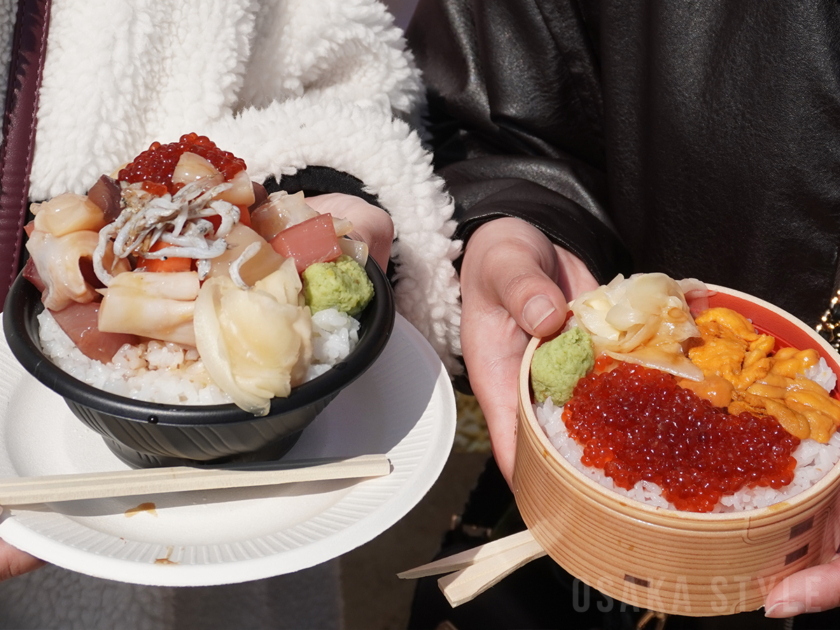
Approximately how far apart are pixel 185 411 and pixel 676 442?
0.87 m

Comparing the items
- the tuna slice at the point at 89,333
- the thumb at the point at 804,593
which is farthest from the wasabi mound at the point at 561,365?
the tuna slice at the point at 89,333

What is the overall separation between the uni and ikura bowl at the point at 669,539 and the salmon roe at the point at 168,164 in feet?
2.53

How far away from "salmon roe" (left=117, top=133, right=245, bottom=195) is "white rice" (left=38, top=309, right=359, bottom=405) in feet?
1.08

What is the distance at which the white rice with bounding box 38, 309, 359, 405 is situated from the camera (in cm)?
117

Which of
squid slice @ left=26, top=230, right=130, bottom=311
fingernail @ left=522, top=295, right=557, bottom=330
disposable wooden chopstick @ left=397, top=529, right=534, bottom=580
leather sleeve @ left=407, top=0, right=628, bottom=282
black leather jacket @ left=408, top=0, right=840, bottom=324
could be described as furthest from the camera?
leather sleeve @ left=407, top=0, right=628, bottom=282

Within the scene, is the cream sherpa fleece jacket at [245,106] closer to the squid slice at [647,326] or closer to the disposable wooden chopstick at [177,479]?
the squid slice at [647,326]

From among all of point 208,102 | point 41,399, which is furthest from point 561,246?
point 41,399

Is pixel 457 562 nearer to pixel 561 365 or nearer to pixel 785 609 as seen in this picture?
pixel 561 365

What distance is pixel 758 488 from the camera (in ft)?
3.96

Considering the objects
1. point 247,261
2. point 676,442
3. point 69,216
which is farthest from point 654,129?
point 69,216

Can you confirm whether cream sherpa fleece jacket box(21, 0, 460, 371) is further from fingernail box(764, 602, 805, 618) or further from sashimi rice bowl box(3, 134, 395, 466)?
fingernail box(764, 602, 805, 618)

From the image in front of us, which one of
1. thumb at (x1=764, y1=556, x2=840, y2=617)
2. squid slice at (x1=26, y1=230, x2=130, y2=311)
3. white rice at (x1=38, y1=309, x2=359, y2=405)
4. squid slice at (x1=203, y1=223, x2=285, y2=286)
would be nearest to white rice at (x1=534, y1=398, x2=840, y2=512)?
thumb at (x1=764, y1=556, x2=840, y2=617)

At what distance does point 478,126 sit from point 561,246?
63cm

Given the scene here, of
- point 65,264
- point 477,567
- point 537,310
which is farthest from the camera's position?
point 537,310
